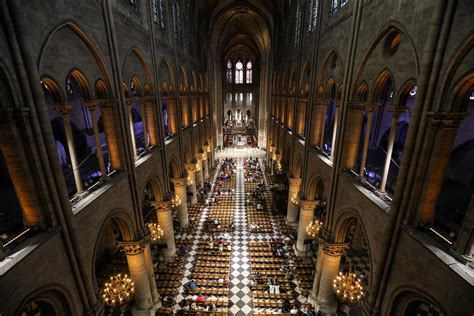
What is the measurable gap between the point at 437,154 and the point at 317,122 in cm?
820

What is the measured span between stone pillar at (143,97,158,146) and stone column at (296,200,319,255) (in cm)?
983

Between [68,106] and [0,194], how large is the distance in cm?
991

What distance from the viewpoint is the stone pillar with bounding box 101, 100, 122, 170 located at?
9.01 m

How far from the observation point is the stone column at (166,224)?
14633mm

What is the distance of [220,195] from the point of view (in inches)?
1017

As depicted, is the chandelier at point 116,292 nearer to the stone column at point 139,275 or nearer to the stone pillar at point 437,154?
the stone column at point 139,275

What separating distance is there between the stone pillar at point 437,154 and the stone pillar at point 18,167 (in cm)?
921

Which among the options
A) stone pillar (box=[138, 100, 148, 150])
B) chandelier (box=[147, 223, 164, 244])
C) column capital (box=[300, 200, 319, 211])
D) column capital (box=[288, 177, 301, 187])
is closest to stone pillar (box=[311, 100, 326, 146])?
column capital (box=[300, 200, 319, 211])

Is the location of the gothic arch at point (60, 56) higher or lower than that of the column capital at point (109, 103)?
higher

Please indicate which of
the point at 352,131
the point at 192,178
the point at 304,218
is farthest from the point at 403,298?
the point at 192,178

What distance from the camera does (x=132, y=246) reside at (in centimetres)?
1073

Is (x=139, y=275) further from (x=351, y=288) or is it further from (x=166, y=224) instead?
(x=351, y=288)

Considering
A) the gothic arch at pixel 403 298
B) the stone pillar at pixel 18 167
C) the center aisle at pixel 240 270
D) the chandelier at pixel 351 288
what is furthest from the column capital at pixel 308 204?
the stone pillar at pixel 18 167

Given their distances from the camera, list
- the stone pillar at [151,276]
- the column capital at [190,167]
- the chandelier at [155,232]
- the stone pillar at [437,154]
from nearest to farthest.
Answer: the stone pillar at [437,154] < the stone pillar at [151,276] < the chandelier at [155,232] < the column capital at [190,167]
